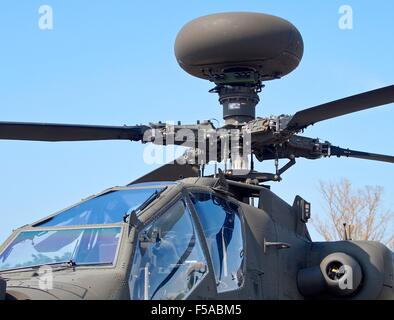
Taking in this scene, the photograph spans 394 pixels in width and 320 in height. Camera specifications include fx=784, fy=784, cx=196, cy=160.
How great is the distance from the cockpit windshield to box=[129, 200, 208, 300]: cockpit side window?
22 cm

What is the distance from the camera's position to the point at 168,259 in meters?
5.96

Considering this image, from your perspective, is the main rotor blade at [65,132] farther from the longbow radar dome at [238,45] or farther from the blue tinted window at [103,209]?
the blue tinted window at [103,209]

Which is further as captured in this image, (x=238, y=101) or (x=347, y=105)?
(x=238, y=101)

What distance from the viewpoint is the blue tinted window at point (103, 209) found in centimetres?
619

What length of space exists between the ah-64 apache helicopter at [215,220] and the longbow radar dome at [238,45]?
13mm

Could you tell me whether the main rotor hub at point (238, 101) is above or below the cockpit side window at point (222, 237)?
above

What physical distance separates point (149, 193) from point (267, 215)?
1.78 m

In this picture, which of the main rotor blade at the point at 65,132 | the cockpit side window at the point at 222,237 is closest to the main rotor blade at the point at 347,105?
the cockpit side window at the point at 222,237

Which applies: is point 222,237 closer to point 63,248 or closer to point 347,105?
point 63,248

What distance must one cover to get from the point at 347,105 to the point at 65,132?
2.87m

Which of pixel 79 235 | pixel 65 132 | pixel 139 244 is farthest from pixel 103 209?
pixel 65 132

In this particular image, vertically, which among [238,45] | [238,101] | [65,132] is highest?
[238,45]

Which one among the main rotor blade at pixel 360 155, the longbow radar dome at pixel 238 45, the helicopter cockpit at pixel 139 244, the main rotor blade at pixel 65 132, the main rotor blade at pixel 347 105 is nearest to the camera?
the helicopter cockpit at pixel 139 244
